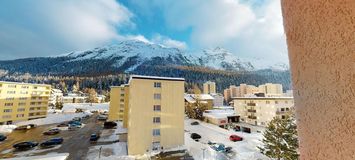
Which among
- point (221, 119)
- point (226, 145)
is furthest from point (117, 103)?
point (226, 145)

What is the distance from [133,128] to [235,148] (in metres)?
11.2

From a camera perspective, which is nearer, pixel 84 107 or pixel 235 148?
pixel 235 148

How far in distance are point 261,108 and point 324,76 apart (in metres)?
37.5

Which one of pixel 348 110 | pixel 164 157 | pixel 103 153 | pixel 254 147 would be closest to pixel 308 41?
pixel 348 110

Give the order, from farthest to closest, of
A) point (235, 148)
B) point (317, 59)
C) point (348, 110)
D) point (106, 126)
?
point (106, 126)
point (235, 148)
point (317, 59)
point (348, 110)

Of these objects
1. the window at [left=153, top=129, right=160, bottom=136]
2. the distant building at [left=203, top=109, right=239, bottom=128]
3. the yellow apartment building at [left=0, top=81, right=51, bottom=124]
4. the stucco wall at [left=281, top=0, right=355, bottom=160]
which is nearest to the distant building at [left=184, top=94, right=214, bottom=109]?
the distant building at [left=203, top=109, right=239, bottom=128]

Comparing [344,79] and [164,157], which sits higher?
[344,79]

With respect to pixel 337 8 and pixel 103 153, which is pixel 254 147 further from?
pixel 337 8

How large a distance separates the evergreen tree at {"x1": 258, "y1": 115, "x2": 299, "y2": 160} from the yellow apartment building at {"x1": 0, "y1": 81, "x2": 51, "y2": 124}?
4854 centimetres

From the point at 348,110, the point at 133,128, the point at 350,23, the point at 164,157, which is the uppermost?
the point at 350,23

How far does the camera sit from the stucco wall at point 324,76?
0.65 m

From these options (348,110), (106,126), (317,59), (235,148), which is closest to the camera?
(348,110)

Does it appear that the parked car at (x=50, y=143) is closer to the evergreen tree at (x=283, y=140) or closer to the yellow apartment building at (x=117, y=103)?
the yellow apartment building at (x=117, y=103)

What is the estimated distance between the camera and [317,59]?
0.81 metres
